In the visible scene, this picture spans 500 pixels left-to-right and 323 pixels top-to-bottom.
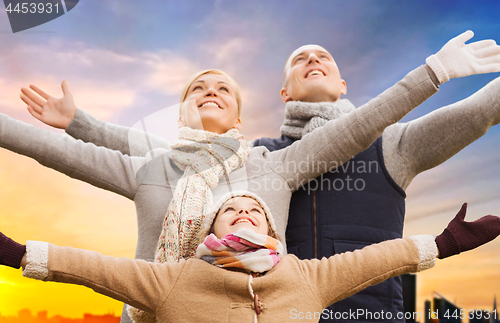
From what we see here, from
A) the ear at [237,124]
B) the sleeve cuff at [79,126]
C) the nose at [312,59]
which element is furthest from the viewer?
the nose at [312,59]

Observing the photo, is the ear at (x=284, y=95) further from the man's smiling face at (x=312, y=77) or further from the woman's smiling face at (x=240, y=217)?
the woman's smiling face at (x=240, y=217)

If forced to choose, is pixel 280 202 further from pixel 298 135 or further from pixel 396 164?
pixel 396 164

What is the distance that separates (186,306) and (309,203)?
106cm

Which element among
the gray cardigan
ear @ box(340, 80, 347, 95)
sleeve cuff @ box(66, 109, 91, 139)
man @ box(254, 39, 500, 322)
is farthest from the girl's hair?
ear @ box(340, 80, 347, 95)

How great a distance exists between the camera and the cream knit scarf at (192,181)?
214 cm

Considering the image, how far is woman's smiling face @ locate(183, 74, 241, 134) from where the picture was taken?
2561 millimetres

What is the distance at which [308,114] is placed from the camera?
280 cm

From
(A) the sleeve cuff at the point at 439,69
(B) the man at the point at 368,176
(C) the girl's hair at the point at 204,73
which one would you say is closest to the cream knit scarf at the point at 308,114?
(B) the man at the point at 368,176

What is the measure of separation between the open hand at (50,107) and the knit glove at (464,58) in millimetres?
2280

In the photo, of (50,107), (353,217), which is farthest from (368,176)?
(50,107)

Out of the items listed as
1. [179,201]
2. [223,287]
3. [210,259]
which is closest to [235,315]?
[223,287]

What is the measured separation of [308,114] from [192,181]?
954 mm

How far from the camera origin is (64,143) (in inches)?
95.3

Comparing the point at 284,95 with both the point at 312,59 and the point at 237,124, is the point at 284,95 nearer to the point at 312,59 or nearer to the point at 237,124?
the point at 312,59
